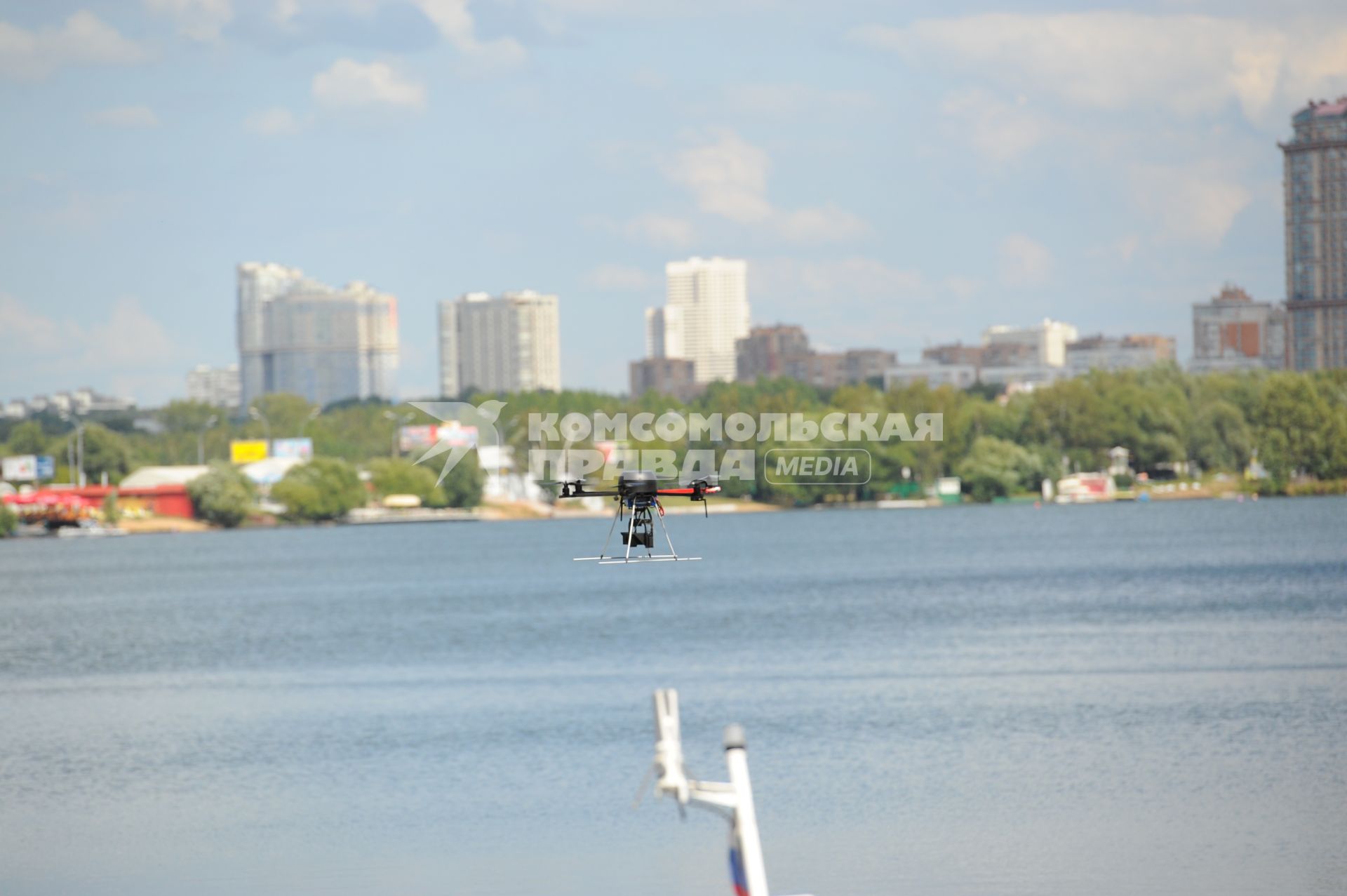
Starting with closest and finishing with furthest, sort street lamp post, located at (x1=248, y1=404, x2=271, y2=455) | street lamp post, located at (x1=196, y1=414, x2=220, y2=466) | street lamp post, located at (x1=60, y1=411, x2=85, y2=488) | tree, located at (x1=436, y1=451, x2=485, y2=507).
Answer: street lamp post, located at (x1=60, y1=411, x2=85, y2=488) < tree, located at (x1=436, y1=451, x2=485, y2=507) < street lamp post, located at (x1=248, y1=404, x2=271, y2=455) < street lamp post, located at (x1=196, y1=414, x2=220, y2=466)

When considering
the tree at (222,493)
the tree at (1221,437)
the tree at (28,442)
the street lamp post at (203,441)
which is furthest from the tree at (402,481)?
the tree at (1221,437)

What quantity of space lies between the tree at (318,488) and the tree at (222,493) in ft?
8.92

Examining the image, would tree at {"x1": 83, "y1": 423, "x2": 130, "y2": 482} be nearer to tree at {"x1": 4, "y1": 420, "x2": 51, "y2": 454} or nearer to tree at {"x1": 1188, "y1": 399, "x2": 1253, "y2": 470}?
tree at {"x1": 4, "y1": 420, "x2": 51, "y2": 454}

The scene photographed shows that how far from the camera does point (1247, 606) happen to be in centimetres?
5056

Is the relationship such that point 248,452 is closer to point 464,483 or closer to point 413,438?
point 413,438

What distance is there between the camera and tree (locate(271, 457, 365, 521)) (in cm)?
13412

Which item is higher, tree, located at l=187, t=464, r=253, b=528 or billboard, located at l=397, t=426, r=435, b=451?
billboard, located at l=397, t=426, r=435, b=451

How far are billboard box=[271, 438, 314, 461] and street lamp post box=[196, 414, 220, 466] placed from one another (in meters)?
9.31

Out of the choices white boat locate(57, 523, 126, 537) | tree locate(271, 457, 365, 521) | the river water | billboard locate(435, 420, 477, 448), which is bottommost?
white boat locate(57, 523, 126, 537)

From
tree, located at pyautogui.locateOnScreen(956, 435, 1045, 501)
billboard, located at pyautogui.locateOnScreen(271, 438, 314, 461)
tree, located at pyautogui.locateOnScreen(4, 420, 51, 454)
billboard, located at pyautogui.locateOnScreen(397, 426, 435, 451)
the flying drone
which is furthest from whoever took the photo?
tree, located at pyautogui.locateOnScreen(4, 420, 51, 454)

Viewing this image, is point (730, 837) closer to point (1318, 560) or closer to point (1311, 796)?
point (1311, 796)

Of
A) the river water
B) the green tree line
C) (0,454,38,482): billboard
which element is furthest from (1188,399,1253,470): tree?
(0,454,38,482): billboard

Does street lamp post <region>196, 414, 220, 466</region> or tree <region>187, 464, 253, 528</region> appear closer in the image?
tree <region>187, 464, 253, 528</region>

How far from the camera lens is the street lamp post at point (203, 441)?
528 feet
